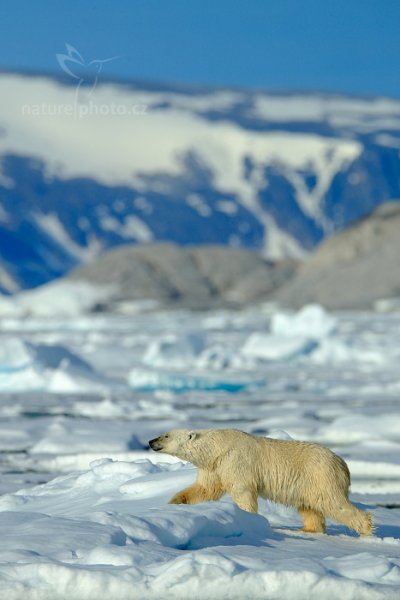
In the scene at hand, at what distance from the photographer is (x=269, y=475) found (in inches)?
256

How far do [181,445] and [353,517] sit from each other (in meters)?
0.93

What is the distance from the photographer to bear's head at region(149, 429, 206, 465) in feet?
21.2

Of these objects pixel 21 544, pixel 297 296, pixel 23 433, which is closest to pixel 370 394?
pixel 23 433

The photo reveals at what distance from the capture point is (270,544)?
20.1 feet

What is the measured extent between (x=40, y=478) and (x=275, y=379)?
45.6 ft

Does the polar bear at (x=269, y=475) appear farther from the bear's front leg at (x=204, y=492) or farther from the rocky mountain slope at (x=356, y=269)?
the rocky mountain slope at (x=356, y=269)

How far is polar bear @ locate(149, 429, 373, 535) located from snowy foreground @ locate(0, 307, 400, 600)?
0.46 feet

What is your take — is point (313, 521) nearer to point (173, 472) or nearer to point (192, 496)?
point (192, 496)

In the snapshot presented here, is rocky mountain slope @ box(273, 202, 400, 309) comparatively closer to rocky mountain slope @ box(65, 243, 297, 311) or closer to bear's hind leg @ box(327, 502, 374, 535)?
rocky mountain slope @ box(65, 243, 297, 311)

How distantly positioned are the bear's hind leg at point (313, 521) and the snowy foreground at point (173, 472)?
92 millimetres

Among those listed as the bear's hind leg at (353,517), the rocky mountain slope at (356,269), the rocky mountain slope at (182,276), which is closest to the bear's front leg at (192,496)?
the bear's hind leg at (353,517)

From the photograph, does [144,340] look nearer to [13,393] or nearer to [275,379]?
[275,379]

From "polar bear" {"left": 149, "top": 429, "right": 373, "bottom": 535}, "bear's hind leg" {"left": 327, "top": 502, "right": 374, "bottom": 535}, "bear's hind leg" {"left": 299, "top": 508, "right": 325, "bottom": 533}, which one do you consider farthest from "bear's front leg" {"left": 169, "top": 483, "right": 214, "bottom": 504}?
"bear's hind leg" {"left": 327, "top": 502, "right": 374, "bottom": 535}

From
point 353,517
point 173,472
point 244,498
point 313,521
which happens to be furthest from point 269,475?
point 173,472
